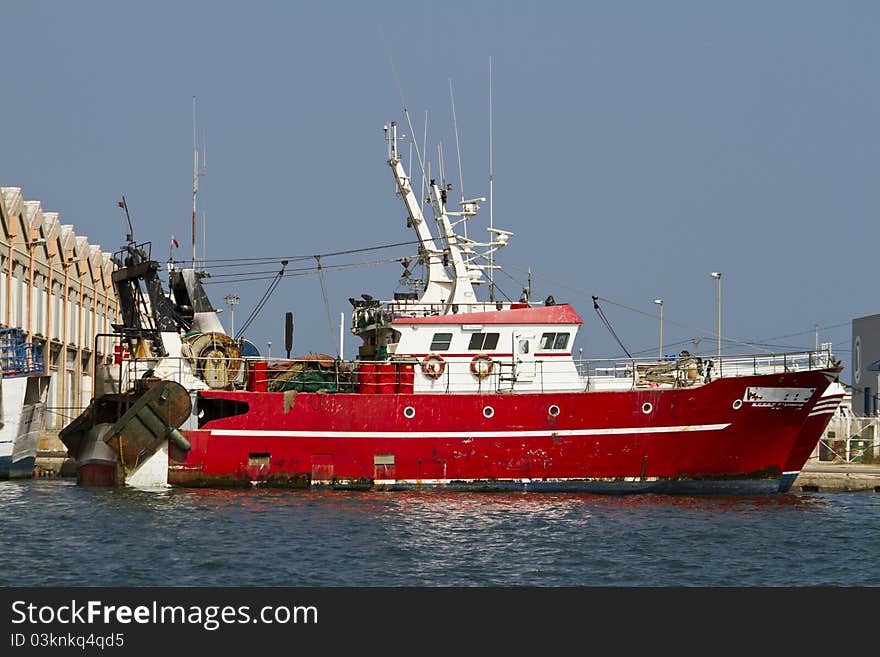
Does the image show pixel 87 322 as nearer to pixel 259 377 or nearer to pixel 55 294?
pixel 55 294

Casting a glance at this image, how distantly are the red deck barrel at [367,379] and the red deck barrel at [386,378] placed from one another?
0.36ft

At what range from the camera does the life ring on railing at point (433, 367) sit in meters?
33.8

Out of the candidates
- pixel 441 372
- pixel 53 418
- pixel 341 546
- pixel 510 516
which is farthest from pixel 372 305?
pixel 53 418

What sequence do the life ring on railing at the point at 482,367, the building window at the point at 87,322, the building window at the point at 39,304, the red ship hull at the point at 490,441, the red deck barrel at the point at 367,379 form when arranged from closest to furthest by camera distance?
the red ship hull at the point at 490,441 → the red deck barrel at the point at 367,379 → the life ring on railing at the point at 482,367 → the building window at the point at 39,304 → the building window at the point at 87,322

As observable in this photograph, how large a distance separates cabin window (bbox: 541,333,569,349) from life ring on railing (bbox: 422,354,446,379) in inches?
108

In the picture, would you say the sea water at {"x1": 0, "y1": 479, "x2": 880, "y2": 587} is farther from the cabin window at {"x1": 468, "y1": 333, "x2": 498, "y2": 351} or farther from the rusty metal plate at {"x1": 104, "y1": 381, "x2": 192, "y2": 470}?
the cabin window at {"x1": 468, "y1": 333, "x2": 498, "y2": 351}

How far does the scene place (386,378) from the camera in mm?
33719

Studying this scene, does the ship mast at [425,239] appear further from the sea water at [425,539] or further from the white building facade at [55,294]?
the white building facade at [55,294]

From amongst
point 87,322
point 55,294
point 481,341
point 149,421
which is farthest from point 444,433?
point 87,322

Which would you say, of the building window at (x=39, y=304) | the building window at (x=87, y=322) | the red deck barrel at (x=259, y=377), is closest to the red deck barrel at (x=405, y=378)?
the red deck barrel at (x=259, y=377)

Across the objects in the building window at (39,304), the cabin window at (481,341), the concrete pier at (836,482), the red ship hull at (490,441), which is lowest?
the concrete pier at (836,482)

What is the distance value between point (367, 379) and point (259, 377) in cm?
284

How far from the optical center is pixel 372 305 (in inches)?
1427
